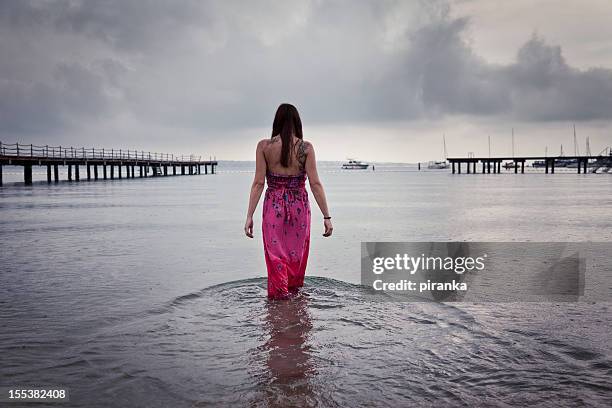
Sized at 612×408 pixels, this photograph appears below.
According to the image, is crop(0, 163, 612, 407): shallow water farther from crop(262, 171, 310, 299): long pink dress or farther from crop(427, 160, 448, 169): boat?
crop(427, 160, 448, 169): boat

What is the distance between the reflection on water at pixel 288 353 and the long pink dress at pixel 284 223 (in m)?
0.37

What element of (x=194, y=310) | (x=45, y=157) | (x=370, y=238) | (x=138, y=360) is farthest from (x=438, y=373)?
(x=45, y=157)

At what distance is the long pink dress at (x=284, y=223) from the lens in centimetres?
542

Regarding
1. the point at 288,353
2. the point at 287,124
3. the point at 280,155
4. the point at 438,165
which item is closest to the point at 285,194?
the point at 280,155

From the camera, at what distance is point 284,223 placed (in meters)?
5.44

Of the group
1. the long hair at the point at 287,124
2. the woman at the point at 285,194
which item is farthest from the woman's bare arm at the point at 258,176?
the long hair at the point at 287,124

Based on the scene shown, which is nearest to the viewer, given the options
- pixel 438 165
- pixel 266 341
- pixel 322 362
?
pixel 322 362

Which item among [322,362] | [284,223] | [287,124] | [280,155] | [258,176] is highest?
[287,124]

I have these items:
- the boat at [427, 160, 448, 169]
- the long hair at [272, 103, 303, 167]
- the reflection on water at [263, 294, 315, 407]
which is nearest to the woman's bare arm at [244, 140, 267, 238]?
the long hair at [272, 103, 303, 167]

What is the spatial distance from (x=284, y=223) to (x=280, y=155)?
26.9 inches

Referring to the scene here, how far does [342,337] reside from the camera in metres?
4.49

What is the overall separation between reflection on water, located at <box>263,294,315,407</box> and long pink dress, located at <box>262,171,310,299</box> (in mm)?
373

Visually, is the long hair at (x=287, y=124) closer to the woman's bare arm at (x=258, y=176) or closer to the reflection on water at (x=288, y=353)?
the woman's bare arm at (x=258, y=176)

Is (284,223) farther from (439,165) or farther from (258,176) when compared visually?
(439,165)
